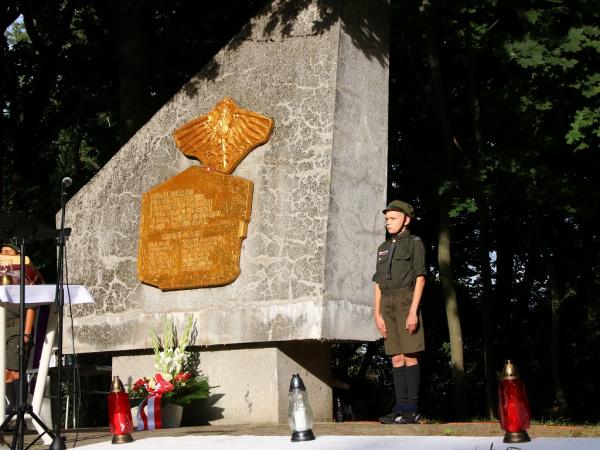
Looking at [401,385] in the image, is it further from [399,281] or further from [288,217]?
[288,217]

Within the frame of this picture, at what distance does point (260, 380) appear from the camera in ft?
30.9

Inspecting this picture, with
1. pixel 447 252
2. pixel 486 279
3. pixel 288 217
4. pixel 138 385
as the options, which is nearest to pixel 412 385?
pixel 288 217

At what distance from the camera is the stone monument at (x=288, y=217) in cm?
934

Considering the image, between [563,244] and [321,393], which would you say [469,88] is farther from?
[321,393]

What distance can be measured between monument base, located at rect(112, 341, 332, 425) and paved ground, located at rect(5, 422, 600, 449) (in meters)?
0.32

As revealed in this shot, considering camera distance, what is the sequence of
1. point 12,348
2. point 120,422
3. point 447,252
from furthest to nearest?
point 447,252
point 12,348
point 120,422

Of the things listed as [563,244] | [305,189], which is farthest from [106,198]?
[563,244]

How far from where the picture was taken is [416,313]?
8484mm

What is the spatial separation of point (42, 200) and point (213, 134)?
373 inches

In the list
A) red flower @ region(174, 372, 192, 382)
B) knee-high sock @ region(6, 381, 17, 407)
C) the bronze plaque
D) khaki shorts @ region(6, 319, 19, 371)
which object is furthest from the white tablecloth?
the bronze plaque

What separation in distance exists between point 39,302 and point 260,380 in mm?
2406

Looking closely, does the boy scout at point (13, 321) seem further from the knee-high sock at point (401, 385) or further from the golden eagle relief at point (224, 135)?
the knee-high sock at point (401, 385)

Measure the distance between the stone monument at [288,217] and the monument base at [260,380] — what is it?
13mm

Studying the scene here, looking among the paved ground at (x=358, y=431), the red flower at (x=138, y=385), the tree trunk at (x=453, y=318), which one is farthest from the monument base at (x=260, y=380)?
the tree trunk at (x=453, y=318)
